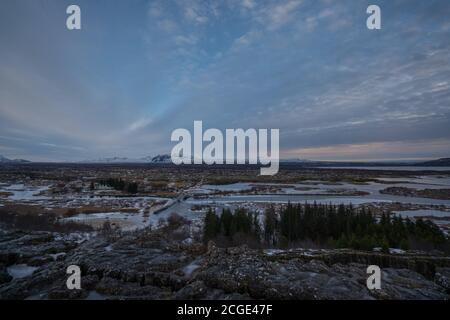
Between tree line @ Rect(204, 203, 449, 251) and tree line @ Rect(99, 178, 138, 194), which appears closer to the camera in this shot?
tree line @ Rect(204, 203, 449, 251)

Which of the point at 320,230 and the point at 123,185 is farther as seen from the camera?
the point at 123,185

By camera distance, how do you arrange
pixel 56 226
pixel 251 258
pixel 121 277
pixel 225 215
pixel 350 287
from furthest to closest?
1. pixel 56 226
2. pixel 225 215
3. pixel 251 258
4. pixel 121 277
5. pixel 350 287

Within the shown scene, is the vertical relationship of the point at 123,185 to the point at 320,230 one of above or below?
above

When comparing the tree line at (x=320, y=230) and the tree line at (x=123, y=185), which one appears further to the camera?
the tree line at (x=123, y=185)
